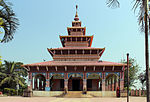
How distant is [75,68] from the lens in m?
29.4

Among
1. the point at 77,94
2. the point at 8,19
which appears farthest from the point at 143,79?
the point at 8,19

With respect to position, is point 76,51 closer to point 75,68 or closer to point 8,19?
point 75,68

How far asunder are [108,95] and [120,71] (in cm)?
428

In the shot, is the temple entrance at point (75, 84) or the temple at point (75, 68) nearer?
the temple at point (75, 68)

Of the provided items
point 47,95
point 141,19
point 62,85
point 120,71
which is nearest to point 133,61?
point 120,71

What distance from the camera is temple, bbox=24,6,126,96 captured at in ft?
96.0

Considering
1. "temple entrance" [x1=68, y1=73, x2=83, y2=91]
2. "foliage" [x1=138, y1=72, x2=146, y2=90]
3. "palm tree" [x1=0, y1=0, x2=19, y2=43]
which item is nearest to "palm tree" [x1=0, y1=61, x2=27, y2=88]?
"temple entrance" [x1=68, y1=73, x2=83, y2=91]

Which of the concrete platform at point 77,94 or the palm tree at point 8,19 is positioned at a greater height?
the palm tree at point 8,19

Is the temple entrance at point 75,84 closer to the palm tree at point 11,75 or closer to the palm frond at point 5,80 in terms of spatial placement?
the palm tree at point 11,75

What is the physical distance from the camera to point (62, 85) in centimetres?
3156

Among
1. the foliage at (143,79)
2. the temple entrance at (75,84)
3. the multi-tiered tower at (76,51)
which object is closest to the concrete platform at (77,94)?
the temple entrance at (75,84)

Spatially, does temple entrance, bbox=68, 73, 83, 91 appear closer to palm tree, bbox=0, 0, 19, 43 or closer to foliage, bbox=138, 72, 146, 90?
foliage, bbox=138, 72, 146, 90

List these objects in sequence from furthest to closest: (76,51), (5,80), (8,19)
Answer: (5,80) → (76,51) → (8,19)

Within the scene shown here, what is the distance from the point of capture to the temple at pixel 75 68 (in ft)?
96.0
